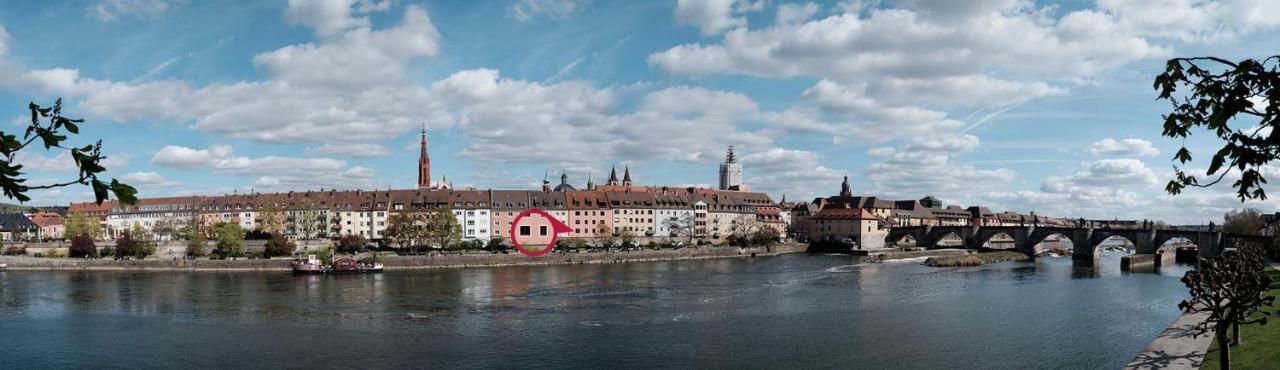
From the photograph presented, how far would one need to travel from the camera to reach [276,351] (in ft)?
108

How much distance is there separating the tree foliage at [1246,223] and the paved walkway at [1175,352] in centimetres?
8446

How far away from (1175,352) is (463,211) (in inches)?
3843

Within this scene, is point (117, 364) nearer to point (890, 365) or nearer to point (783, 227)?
point (890, 365)

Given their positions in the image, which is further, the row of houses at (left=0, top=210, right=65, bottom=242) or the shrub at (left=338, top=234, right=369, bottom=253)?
the row of houses at (left=0, top=210, right=65, bottom=242)

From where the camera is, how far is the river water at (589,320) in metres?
31.6

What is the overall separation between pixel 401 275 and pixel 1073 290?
5104cm

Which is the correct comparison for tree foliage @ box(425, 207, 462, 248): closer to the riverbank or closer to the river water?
the riverbank

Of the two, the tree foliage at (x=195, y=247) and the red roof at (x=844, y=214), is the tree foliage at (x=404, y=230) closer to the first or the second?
the tree foliage at (x=195, y=247)

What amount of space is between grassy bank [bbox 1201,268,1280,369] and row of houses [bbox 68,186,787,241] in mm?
85678

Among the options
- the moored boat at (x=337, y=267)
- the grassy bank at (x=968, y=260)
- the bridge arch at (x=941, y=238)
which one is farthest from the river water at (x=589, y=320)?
the bridge arch at (x=941, y=238)

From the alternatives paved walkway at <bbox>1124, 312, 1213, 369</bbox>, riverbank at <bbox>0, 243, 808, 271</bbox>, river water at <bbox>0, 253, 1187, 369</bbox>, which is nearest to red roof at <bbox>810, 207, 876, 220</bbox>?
riverbank at <bbox>0, 243, 808, 271</bbox>

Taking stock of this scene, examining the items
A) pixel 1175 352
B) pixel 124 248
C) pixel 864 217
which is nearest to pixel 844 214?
pixel 864 217

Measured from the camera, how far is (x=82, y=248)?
85312 millimetres

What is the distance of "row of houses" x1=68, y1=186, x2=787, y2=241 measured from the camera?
115000 mm
